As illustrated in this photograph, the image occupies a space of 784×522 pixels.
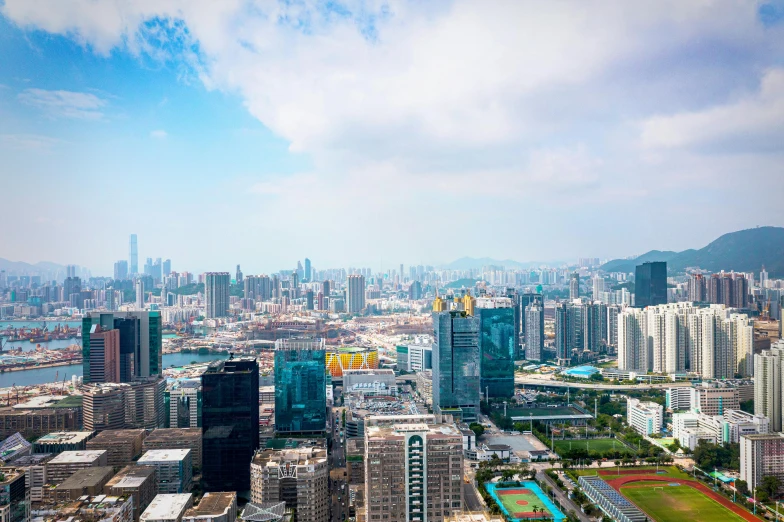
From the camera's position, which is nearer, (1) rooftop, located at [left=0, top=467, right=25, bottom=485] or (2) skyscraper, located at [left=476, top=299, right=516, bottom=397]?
(1) rooftop, located at [left=0, top=467, right=25, bottom=485]

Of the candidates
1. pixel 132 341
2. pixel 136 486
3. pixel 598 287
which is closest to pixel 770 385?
pixel 136 486

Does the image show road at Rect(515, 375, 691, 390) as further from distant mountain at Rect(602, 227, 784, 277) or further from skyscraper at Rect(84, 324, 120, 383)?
skyscraper at Rect(84, 324, 120, 383)

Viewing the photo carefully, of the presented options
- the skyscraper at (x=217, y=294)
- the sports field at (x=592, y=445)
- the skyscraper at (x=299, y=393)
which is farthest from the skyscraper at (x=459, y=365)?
the skyscraper at (x=217, y=294)

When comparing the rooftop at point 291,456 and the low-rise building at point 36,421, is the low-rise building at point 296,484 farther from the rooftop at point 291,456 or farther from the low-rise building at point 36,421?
the low-rise building at point 36,421

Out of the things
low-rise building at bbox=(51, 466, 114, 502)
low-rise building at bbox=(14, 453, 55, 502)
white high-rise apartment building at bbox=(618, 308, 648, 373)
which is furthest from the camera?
white high-rise apartment building at bbox=(618, 308, 648, 373)

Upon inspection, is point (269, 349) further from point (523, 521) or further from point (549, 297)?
point (549, 297)

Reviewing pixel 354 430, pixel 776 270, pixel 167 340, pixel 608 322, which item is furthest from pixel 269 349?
pixel 776 270

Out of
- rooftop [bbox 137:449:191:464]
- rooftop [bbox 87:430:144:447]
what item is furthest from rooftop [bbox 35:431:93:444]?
rooftop [bbox 137:449:191:464]
